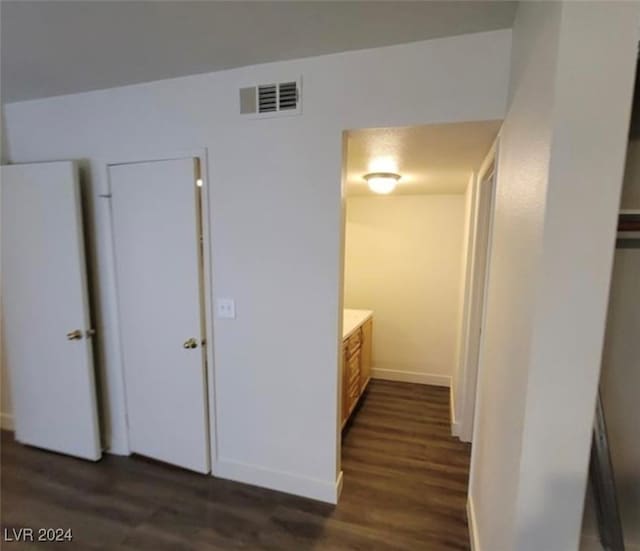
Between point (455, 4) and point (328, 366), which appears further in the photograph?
point (328, 366)

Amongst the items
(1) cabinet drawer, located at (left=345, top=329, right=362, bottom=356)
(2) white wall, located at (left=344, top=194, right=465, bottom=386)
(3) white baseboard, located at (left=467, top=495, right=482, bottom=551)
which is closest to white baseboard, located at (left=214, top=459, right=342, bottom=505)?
(3) white baseboard, located at (left=467, top=495, right=482, bottom=551)

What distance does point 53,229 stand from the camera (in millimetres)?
2281

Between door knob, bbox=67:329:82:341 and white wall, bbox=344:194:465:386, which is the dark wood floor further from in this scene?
white wall, bbox=344:194:465:386

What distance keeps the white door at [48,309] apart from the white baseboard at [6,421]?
1.21 ft

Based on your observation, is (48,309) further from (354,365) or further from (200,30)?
(354,365)

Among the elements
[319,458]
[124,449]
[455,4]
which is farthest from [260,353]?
[455,4]

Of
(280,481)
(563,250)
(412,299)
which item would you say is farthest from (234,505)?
(412,299)

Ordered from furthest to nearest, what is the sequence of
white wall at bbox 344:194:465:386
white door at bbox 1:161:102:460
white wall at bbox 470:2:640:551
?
white wall at bbox 344:194:465:386, white door at bbox 1:161:102:460, white wall at bbox 470:2:640:551

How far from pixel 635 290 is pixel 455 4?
4.16 ft

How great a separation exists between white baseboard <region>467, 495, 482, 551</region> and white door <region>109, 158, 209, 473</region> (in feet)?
5.38

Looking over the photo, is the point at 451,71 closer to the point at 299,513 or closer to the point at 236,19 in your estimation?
the point at 236,19

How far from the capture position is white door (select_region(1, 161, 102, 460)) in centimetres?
225

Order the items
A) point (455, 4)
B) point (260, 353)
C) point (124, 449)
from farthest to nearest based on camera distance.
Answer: point (124, 449) < point (260, 353) < point (455, 4)

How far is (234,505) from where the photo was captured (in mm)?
2016
